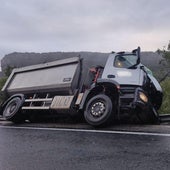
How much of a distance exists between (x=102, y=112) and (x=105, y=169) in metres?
4.32

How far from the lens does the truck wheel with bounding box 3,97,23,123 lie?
11.1m

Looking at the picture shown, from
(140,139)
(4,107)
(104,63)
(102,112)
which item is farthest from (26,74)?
(140,139)

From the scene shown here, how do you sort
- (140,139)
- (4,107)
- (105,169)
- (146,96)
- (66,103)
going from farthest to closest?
(4,107), (66,103), (146,96), (140,139), (105,169)

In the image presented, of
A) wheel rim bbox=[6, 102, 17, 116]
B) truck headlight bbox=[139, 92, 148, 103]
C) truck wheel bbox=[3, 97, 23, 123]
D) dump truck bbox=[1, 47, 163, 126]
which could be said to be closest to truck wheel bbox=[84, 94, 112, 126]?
dump truck bbox=[1, 47, 163, 126]

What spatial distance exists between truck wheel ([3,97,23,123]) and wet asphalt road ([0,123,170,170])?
2552 millimetres

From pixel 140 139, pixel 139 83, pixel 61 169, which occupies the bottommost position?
pixel 61 169

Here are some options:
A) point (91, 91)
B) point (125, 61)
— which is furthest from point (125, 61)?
point (91, 91)

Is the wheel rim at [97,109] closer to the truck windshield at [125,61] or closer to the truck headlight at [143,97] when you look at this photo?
the truck headlight at [143,97]

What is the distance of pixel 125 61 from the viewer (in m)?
10.0

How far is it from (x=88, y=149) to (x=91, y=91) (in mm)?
3622

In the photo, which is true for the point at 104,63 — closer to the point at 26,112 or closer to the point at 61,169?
the point at 26,112

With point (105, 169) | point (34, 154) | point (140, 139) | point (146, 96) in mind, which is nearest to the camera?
point (105, 169)

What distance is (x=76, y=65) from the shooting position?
10.6 m

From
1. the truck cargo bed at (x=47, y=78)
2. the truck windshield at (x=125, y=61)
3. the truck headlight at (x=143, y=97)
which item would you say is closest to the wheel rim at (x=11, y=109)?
the truck cargo bed at (x=47, y=78)
